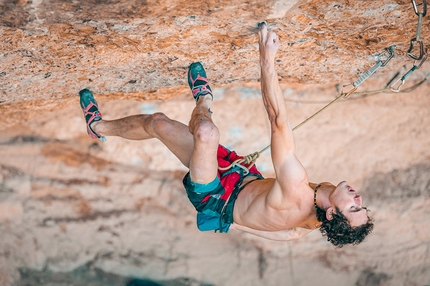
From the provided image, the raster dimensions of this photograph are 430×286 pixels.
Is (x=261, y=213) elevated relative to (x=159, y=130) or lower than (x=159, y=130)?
lower

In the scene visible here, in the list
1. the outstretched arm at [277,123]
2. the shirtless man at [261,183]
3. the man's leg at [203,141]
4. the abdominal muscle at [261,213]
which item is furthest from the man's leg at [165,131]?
the outstretched arm at [277,123]

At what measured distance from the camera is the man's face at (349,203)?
91.2 inches

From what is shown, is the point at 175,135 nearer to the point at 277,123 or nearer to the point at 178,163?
the point at 277,123

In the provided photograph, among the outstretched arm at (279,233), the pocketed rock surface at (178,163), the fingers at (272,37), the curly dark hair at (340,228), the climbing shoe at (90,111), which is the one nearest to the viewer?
the fingers at (272,37)

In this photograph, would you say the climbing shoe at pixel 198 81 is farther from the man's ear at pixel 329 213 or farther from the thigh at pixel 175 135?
the man's ear at pixel 329 213

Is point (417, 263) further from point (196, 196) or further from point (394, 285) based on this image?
point (196, 196)

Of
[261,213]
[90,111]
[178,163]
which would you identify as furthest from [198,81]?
[178,163]

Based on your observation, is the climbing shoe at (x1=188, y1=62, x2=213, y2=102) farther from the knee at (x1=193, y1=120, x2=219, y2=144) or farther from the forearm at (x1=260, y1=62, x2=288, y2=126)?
the forearm at (x1=260, y1=62, x2=288, y2=126)

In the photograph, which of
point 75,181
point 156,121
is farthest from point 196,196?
point 75,181

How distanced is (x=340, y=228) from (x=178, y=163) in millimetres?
2017

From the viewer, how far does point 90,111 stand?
299 centimetres

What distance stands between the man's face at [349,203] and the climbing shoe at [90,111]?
5.03ft

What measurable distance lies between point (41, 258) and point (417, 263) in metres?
3.57

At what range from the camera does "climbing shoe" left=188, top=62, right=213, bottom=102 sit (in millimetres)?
2715
